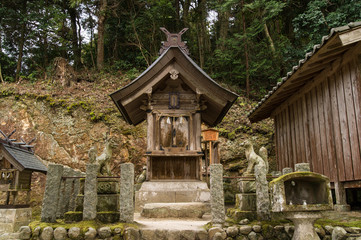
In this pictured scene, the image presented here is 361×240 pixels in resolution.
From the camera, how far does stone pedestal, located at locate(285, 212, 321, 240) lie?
468 cm

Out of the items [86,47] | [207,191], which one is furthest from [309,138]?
[86,47]

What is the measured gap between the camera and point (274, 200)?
4734mm

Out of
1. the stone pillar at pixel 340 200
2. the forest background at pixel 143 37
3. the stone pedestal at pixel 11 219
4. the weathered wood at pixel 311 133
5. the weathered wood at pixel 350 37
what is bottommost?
the stone pedestal at pixel 11 219

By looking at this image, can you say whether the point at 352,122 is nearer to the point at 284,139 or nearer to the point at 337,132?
the point at 337,132

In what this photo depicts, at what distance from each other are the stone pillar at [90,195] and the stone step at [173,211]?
183cm

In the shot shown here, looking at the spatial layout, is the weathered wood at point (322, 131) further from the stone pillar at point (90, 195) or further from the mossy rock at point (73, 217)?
the mossy rock at point (73, 217)

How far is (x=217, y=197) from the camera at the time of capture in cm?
556

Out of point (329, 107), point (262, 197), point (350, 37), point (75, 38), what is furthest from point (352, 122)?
point (75, 38)

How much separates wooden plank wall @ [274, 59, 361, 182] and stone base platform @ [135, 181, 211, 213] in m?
3.63

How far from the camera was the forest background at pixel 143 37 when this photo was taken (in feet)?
61.9

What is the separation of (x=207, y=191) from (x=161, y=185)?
1407mm

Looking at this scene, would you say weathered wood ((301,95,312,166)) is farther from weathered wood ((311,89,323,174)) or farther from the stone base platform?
the stone base platform

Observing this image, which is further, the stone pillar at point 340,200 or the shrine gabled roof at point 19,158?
the shrine gabled roof at point 19,158

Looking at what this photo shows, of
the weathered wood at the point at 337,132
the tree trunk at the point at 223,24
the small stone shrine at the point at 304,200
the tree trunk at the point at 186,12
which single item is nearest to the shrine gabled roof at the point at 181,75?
the weathered wood at the point at 337,132
